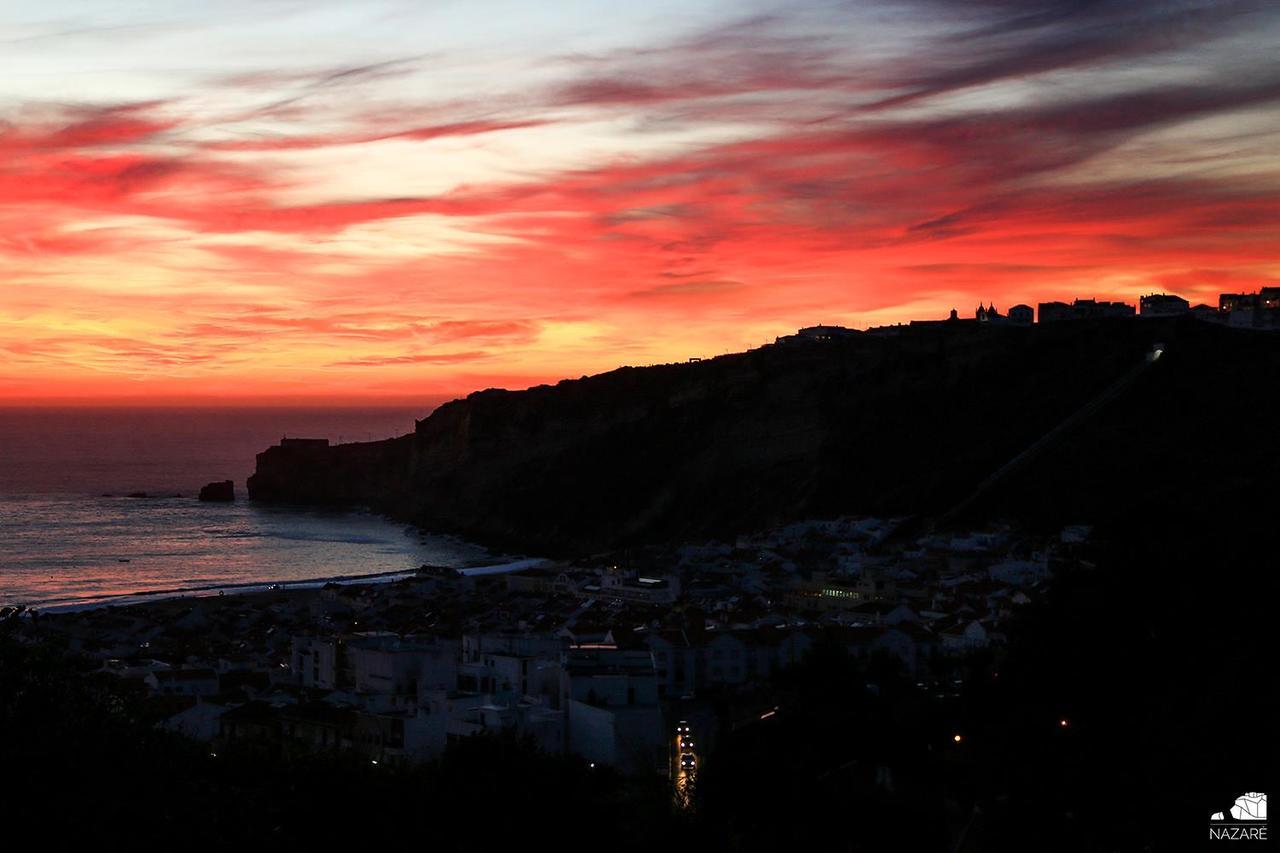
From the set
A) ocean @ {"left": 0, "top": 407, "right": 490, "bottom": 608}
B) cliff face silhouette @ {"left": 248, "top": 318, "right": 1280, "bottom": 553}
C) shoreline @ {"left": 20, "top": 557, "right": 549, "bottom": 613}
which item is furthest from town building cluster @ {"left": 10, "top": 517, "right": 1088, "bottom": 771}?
cliff face silhouette @ {"left": 248, "top": 318, "right": 1280, "bottom": 553}

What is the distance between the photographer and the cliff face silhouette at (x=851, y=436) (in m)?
67.2

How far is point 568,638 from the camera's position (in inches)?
1193

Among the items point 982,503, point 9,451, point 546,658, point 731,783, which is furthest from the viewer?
point 9,451

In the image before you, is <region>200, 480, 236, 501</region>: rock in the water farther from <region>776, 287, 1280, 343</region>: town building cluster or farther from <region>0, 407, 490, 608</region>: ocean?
<region>776, 287, 1280, 343</region>: town building cluster

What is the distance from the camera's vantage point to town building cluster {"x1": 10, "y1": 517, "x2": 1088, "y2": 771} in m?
20.8

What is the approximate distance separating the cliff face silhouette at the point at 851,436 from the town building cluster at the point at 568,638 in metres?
12.9

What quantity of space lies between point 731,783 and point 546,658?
7.84 meters

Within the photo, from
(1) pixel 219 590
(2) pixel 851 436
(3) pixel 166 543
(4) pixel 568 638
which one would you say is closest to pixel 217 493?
(3) pixel 166 543

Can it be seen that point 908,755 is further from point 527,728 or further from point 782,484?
point 782,484

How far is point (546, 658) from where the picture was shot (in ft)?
82.3

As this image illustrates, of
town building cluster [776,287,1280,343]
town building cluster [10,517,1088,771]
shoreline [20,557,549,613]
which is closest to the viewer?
town building cluster [10,517,1088,771]

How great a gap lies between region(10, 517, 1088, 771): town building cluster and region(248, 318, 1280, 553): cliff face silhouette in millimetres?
12898

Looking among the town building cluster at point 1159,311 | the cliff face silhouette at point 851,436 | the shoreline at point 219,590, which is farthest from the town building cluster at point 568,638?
the town building cluster at point 1159,311

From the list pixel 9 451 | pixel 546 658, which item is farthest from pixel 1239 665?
pixel 9 451
